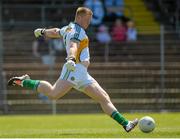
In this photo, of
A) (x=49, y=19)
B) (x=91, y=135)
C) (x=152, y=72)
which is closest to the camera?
(x=91, y=135)

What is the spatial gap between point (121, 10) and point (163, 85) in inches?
189

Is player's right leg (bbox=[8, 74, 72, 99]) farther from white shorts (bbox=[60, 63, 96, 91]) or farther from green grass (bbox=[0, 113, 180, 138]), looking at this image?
green grass (bbox=[0, 113, 180, 138])

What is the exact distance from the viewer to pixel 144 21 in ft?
106

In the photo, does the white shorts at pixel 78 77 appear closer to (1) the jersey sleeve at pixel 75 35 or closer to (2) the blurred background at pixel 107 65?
(1) the jersey sleeve at pixel 75 35

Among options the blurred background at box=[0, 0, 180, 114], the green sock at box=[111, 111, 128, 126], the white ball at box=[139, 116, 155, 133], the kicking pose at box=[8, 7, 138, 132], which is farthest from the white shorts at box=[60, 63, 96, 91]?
the blurred background at box=[0, 0, 180, 114]

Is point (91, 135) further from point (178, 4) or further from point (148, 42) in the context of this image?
point (178, 4)

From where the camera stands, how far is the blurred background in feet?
90.6

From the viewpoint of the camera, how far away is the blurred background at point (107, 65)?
1088 inches

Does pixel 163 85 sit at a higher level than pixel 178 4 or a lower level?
lower

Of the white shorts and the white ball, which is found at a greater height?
the white shorts

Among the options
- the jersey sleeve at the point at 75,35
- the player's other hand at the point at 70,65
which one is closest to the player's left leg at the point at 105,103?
the jersey sleeve at the point at 75,35

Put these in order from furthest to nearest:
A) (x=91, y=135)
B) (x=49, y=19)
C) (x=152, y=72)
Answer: (x=49, y=19) → (x=152, y=72) → (x=91, y=135)

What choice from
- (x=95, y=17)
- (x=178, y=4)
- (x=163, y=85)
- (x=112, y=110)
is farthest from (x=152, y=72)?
(x=112, y=110)

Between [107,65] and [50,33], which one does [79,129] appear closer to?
[50,33]
